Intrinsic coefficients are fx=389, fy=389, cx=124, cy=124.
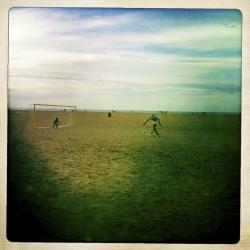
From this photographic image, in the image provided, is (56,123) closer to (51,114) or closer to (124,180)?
(51,114)

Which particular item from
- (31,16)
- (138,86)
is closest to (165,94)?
(138,86)

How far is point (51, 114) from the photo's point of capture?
1.67 meters

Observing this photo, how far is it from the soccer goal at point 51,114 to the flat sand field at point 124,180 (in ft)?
0.04

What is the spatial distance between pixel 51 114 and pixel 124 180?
424 mm

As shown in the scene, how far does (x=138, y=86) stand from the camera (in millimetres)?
1681

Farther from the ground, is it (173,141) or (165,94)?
(165,94)

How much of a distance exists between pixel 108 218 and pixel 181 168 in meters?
0.38

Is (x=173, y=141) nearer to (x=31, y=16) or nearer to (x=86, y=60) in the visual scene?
(x=86, y=60)

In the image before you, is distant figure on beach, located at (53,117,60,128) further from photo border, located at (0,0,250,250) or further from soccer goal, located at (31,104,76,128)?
photo border, located at (0,0,250,250)

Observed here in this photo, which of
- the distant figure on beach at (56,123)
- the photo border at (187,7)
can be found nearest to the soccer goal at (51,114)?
the distant figure on beach at (56,123)

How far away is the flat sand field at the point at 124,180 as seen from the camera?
1658mm

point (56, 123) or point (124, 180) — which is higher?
point (56, 123)

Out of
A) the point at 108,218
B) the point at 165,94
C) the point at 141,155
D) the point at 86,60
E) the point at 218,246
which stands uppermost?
the point at 86,60

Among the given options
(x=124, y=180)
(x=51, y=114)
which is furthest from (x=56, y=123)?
(x=124, y=180)
